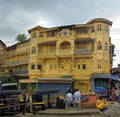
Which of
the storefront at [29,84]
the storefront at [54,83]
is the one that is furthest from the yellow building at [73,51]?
the storefront at [54,83]

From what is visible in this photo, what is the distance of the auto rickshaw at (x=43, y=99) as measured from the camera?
21.6 metres

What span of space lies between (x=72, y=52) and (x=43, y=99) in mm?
32040

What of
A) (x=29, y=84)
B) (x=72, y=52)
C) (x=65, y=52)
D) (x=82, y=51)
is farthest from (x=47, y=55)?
(x=82, y=51)

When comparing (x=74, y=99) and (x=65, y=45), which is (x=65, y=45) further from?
(x=74, y=99)

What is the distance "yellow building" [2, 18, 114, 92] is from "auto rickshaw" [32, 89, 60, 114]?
27.5 meters

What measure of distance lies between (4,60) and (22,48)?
421 inches

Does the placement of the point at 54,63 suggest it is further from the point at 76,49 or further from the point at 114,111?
the point at 114,111

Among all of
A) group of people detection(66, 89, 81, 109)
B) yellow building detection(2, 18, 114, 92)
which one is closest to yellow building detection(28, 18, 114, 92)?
yellow building detection(2, 18, 114, 92)

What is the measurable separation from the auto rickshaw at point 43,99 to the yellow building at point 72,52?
27515 mm

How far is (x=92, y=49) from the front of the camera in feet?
177

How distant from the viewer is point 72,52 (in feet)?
180

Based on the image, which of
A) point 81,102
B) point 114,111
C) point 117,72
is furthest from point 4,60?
point 114,111

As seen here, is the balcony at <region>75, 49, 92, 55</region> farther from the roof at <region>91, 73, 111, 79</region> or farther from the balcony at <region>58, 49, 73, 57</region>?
the roof at <region>91, 73, 111, 79</region>

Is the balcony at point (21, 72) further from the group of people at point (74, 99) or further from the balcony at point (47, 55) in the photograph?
the group of people at point (74, 99)
